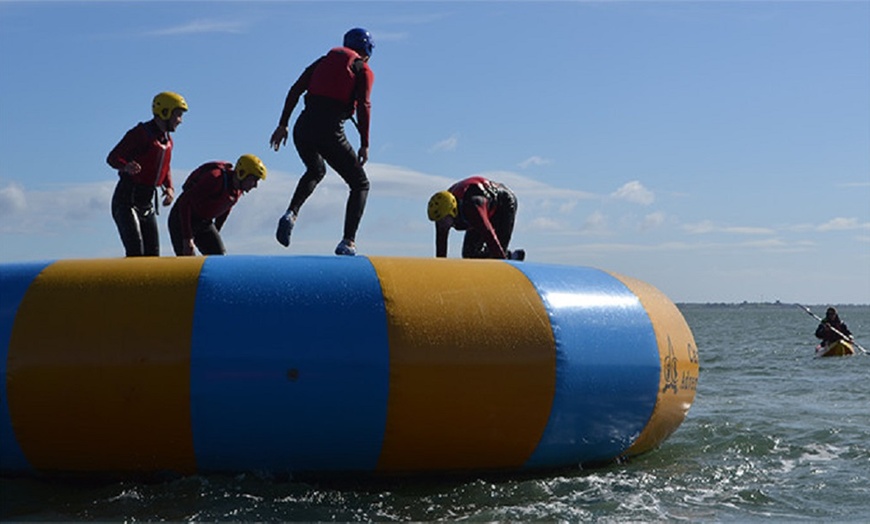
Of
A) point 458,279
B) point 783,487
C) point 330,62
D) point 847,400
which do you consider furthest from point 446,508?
point 847,400

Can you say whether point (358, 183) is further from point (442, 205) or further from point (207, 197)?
point (207, 197)

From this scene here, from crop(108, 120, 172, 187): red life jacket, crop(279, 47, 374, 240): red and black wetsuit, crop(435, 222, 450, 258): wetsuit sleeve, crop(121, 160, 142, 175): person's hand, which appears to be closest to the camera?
crop(121, 160, 142, 175): person's hand

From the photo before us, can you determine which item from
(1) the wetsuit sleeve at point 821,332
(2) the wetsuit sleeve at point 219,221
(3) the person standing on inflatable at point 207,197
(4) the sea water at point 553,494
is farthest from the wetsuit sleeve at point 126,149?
(1) the wetsuit sleeve at point 821,332

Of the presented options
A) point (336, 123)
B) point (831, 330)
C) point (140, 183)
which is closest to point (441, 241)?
point (336, 123)

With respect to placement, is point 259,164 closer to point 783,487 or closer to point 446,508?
point 446,508

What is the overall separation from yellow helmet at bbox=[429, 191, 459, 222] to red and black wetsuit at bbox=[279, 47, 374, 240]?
1.92 ft

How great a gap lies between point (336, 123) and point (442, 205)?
42.1 inches

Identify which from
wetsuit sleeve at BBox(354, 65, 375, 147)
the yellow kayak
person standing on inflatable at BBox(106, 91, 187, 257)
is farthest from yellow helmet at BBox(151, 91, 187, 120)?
the yellow kayak

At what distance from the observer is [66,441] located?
6.79 meters

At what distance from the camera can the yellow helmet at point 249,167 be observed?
8203mm

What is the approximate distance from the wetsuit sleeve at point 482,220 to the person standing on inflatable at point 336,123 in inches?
34.6

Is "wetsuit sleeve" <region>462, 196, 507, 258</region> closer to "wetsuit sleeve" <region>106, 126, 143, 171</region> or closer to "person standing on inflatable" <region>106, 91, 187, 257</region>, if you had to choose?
"person standing on inflatable" <region>106, 91, 187, 257</region>

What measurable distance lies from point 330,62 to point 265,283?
2.25 m

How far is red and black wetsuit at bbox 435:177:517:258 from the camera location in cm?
901
